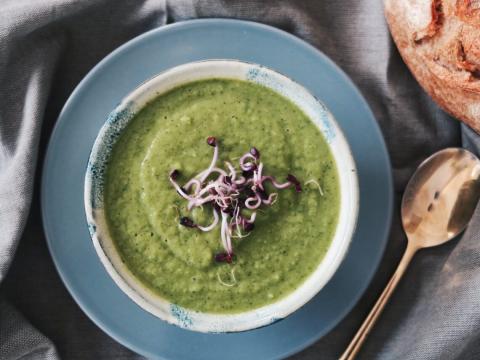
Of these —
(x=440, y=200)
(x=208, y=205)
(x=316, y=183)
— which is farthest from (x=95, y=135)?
(x=440, y=200)

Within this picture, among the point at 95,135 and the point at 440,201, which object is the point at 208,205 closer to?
the point at 95,135

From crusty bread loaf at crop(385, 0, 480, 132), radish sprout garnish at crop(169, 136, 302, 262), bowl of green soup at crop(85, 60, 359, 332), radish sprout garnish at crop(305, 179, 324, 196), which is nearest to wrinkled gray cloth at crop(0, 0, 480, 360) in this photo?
crusty bread loaf at crop(385, 0, 480, 132)

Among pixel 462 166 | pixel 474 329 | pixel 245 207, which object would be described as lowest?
pixel 474 329

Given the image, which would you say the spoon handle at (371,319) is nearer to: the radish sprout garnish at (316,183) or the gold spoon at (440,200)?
the gold spoon at (440,200)

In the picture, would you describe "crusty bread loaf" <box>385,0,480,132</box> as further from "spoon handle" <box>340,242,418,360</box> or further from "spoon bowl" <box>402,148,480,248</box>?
"spoon handle" <box>340,242,418,360</box>

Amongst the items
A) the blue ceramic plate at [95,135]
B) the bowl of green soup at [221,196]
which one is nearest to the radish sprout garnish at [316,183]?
the bowl of green soup at [221,196]

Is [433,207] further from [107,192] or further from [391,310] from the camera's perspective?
[107,192]

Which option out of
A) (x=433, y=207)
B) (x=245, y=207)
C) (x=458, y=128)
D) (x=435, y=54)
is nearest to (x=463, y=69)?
(x=435, y=54)
